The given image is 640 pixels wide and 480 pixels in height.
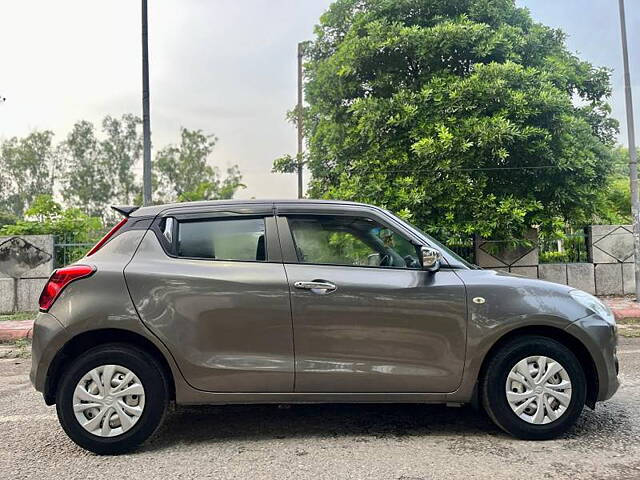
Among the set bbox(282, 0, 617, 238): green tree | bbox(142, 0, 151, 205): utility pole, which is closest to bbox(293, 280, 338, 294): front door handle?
bbox(282, 0, 617, 238): green tree

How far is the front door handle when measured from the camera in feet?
11.4

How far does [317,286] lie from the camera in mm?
3490

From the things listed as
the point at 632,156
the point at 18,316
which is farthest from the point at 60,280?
the point at 632,156

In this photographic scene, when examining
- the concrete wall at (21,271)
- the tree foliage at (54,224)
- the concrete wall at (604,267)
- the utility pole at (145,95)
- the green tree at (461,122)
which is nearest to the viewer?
the green tree at (461,122)

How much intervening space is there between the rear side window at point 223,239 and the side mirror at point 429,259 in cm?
107

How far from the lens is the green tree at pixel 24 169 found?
38.9 meters

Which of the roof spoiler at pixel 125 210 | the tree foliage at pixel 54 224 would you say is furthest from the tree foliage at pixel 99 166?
the roof spoiler at pixel 125 210

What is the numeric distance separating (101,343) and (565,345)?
10.4 ft

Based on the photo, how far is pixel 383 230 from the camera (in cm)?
376

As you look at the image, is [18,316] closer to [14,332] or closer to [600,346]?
[14,332]

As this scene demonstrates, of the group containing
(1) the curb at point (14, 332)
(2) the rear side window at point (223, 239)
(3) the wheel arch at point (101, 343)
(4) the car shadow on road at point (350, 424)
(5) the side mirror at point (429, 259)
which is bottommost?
(4) the car shadow on road at point (350, 424)

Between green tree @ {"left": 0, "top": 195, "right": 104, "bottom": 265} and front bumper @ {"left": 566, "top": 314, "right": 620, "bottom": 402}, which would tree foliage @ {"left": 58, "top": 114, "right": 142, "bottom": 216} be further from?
front bumper @ {"left": 566, "top": 314, "right": 620, "bottom": 402}

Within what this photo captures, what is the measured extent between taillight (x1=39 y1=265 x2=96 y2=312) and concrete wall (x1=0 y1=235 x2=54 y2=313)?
811 centimetres

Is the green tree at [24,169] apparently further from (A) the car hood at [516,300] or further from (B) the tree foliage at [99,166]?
(A) the car hood at [516,300]
